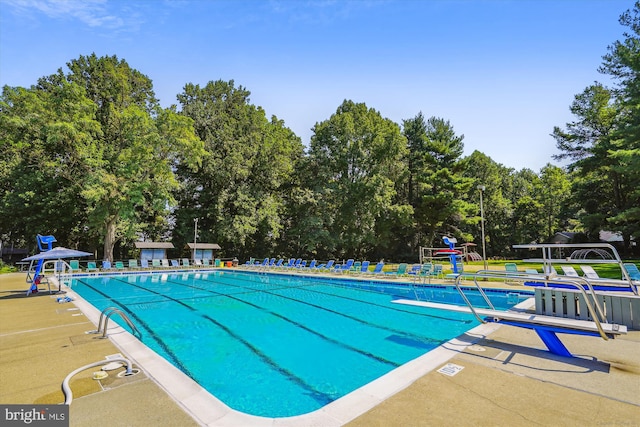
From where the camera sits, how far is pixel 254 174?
30859mm

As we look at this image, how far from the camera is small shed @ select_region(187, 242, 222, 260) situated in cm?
2707

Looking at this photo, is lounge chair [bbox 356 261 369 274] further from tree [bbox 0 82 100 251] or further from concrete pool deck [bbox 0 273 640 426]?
tree [bbox 0 82 100 251]

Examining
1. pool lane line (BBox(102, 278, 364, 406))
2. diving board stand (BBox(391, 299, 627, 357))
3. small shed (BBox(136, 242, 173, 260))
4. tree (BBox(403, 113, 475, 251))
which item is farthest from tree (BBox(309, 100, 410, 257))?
diving board stand (BBox(391, 299, 627, 357))

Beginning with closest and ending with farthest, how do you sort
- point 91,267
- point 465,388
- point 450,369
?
point 465,388 → point 450,369 → point 91,267

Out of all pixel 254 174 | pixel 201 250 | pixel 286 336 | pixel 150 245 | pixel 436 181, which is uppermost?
pixel 254 174

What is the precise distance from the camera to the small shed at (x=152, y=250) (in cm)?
2575

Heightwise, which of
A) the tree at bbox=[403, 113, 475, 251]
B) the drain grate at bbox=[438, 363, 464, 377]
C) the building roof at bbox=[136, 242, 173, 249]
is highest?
the tree at bbox=[403, 113, 475, 251]

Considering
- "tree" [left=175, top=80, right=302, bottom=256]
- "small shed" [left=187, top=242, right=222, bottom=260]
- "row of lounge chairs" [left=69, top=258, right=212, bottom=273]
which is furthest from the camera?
"tree" [left=175, top=80, right=302, bottom=256]

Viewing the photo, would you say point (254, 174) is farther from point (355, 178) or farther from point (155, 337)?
point (155, 337)

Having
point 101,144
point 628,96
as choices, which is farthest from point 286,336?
point 101,144

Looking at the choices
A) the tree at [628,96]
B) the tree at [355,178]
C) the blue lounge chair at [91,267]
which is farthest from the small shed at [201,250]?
the tree at [628,96]

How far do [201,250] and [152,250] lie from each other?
383cm

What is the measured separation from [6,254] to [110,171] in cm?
2608

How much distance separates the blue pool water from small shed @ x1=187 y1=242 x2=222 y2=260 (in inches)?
509
